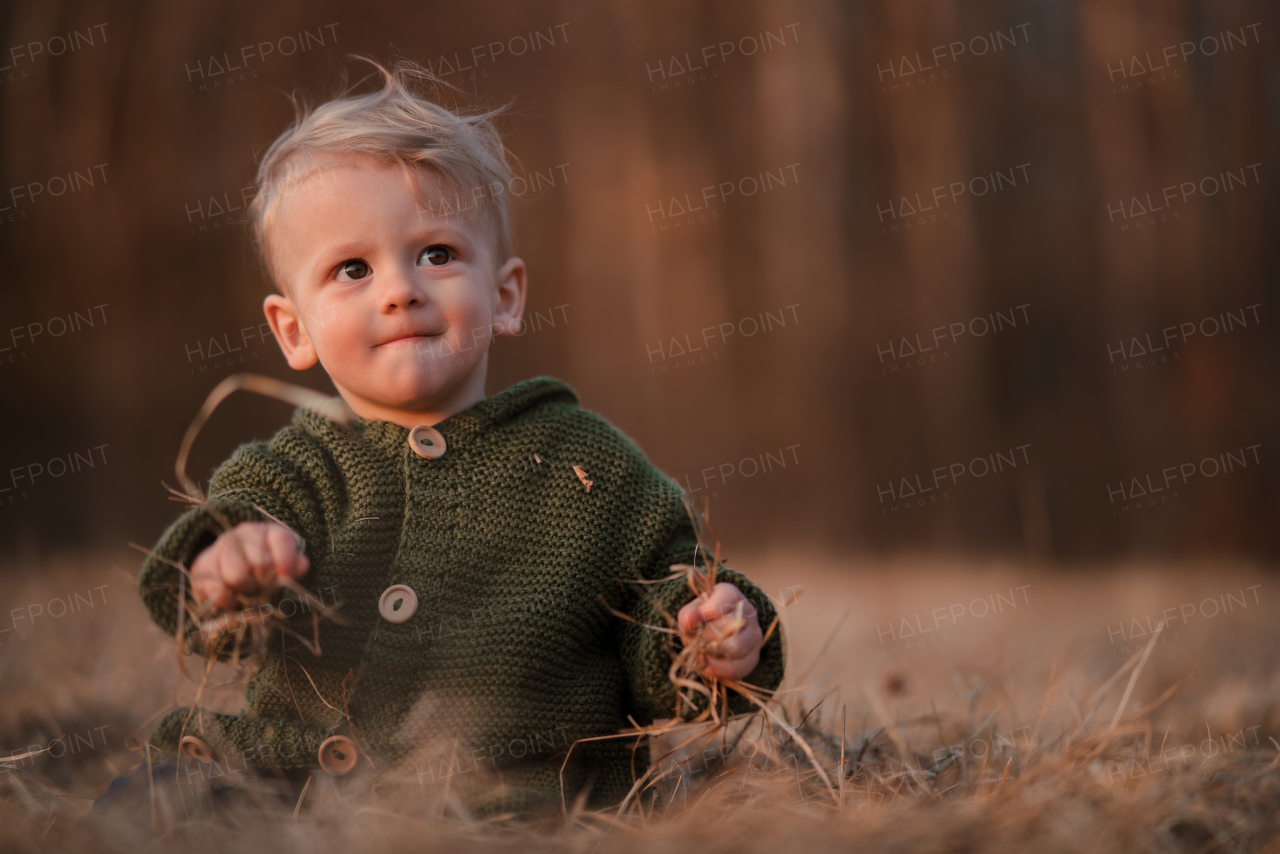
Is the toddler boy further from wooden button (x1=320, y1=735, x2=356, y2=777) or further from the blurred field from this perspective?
the blurred field

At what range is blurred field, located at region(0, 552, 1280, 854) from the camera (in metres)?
1.18

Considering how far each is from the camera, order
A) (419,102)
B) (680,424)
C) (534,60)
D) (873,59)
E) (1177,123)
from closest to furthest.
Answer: (419,102), (1177,123), (873,59), (534,60), (680,424)

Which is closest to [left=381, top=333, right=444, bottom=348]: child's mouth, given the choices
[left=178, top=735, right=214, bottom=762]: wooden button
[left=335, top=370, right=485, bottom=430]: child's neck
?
[left=335, top=370, right=485, bottom=430]: child's neck

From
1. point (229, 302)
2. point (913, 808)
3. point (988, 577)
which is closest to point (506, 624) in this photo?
point (913, 808)

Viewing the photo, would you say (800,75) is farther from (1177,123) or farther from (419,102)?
(419,102)

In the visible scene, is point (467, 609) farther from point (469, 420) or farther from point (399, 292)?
point (399, 292)

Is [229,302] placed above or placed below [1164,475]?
above

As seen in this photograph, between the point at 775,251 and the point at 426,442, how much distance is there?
12.6 ft

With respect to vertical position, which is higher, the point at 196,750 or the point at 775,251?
the point at 775,251

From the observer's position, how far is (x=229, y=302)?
478cm

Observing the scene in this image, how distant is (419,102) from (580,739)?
111cm

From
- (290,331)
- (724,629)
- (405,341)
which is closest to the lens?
(724,629)

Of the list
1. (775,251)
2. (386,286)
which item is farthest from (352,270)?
(775,251)

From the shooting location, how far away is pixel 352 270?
154 cm
